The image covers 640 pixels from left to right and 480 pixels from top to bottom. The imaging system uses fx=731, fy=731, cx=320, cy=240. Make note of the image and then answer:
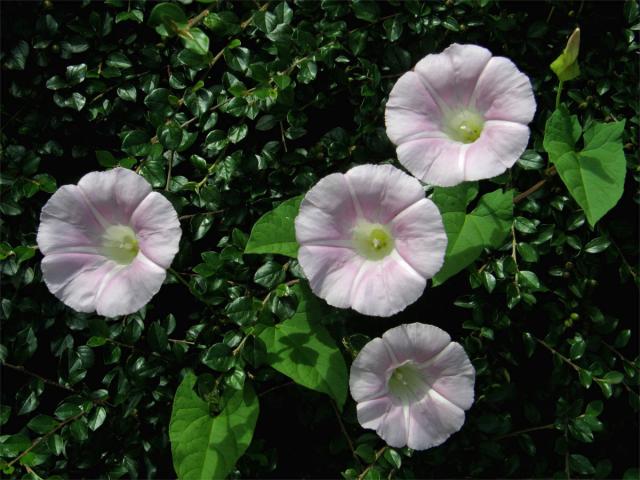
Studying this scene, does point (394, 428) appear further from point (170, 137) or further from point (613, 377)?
point (170, 137)

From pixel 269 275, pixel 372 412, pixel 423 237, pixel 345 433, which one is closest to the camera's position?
pixel 423 237

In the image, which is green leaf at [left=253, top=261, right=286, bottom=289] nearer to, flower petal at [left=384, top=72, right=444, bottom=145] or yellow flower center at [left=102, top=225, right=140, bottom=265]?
yellow flower center at [left=102, top=225, right=140, bottom=265]

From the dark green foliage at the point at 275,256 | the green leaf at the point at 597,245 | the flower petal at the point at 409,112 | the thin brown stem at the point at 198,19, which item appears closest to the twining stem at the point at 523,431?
the dark green foliage at the point at 275,256

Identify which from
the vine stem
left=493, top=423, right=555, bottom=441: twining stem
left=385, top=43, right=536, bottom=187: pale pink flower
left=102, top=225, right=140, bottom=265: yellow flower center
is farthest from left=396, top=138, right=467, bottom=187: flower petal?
the vine stem

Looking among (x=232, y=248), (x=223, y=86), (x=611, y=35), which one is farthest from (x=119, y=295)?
(x=611, y=35)

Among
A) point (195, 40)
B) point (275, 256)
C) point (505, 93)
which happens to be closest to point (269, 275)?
point (275, 256)

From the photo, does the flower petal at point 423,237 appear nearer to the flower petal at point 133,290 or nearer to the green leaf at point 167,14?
the flower petal at point 133,290
